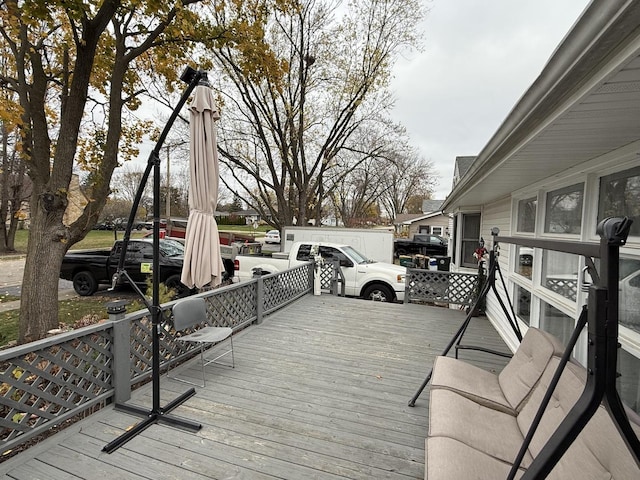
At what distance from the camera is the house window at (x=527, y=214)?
4.74 m

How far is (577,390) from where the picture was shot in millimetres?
1859

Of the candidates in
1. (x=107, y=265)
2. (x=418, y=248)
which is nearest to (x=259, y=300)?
(x=107, y=265)

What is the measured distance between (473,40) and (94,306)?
1208 cm

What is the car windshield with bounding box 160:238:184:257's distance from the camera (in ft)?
30.5

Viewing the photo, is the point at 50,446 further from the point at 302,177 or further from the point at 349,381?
the point at 302,177

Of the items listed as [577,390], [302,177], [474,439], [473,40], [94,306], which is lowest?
[94,306]

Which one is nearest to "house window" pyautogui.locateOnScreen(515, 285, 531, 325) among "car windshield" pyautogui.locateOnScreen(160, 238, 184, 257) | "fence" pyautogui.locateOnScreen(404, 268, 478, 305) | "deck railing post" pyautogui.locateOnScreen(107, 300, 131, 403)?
"fence" pyautogui.locateOnScreen(404, 268, 478, 305)

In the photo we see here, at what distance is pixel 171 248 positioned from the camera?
31.5 feet

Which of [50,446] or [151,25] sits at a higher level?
[151,25]

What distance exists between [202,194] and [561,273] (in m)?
3.81

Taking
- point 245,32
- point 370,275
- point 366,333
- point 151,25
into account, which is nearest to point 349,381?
point 366,333

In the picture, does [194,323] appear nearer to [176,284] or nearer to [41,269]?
[41,269]

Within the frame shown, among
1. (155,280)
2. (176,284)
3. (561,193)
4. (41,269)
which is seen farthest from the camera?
(176,284)

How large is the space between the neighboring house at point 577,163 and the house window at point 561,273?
12 millimetres
